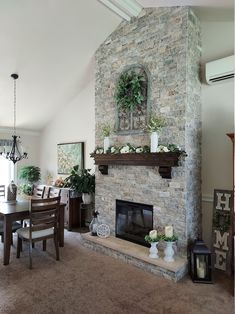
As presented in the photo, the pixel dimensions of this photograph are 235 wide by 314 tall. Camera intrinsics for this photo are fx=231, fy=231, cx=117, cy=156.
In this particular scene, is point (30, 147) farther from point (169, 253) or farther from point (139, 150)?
point (169, 253)

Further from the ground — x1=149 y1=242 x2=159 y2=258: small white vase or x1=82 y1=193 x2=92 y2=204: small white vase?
x1=82 y1=193 x2=92 y2=204: small white vase

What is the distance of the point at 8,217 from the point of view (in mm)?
3410

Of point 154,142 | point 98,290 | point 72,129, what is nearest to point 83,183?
point 72,129

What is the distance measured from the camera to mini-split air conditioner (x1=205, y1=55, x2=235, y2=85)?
3203 mm

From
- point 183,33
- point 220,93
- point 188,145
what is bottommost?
point 188,145

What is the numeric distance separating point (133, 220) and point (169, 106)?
1.96 m

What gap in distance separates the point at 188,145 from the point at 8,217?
9.32 ft

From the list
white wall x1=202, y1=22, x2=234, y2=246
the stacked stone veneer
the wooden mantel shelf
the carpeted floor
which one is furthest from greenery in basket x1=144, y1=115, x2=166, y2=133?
the carpeted floor

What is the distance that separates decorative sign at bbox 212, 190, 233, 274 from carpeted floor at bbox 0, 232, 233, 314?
27 cm

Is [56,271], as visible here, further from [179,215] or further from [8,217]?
[179,215]

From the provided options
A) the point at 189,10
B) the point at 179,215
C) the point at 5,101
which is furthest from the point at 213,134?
the point at 5,101

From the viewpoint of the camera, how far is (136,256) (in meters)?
3.34

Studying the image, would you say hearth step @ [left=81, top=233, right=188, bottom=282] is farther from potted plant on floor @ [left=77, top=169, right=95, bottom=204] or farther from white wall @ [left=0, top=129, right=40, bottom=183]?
white wall @ [left=0, top=129, right=40, bottom=183]

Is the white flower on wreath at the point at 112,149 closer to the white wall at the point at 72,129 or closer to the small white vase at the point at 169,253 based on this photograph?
the white wall at the point at 72,129
